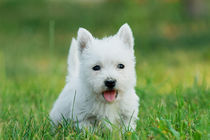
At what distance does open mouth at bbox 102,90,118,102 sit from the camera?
4059 millimetres

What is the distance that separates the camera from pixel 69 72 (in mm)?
5219

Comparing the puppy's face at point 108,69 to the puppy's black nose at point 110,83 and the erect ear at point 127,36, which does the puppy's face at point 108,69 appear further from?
the erect ear at point 127,36

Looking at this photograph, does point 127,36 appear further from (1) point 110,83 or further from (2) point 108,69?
(1) point 110,83

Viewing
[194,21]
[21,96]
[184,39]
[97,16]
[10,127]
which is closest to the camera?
[10,127]

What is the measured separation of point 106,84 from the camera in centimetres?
392

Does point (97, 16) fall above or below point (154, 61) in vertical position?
above

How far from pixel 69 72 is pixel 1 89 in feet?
4.23

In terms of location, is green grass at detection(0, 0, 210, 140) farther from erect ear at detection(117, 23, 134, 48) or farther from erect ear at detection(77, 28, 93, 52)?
erect ear at detection(77, 28, 93, 52)

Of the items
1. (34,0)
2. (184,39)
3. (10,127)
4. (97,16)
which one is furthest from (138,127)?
(34,0)

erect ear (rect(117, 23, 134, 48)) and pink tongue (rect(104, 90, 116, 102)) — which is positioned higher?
erect ear (rect(117, 23, 134, 48))

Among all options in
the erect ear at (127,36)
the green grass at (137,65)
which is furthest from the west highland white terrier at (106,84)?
the green grass at (137,65)

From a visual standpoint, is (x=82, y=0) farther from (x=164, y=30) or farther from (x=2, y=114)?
(x=2, y=114)

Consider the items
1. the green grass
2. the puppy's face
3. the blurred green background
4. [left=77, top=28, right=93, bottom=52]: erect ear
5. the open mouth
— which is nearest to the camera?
the green grass

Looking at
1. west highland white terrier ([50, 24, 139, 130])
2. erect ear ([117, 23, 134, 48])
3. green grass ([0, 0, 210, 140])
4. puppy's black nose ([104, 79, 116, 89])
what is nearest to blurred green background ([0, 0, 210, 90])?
green grass ([0, 0, 210, 140])
